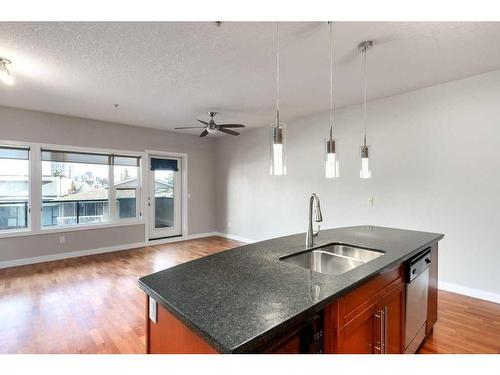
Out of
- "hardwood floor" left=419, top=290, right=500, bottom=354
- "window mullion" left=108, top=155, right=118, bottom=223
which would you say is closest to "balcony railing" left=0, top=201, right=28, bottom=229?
"window mullion" left=108, top=155, right=118, bottom=223

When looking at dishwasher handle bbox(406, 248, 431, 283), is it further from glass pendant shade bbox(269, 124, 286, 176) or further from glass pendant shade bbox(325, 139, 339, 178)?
glass pendant shade bbox(269, 124, 286, 176)

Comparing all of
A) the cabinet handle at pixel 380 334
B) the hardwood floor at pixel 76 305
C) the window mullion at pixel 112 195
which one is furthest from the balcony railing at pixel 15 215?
the cabinet handle at pixel 380 334

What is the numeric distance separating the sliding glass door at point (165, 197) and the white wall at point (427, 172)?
2867 mm

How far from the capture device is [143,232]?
225 inches

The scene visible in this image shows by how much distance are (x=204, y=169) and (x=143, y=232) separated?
7.15 feet

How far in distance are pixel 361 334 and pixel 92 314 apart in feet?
8.77

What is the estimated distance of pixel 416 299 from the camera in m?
1.88

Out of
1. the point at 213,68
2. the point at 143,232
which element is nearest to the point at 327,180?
the point at 213,68

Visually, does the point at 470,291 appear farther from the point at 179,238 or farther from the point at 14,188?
the point at 14,188

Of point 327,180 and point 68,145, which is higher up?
point 68,145

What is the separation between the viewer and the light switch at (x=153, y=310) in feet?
4.06

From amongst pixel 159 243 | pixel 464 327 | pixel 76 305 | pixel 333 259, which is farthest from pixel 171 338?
pixel 159 243

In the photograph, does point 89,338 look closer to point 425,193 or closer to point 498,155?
point 425,193

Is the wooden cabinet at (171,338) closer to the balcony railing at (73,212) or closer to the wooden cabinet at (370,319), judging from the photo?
the wooden cabinet at (370,319)
